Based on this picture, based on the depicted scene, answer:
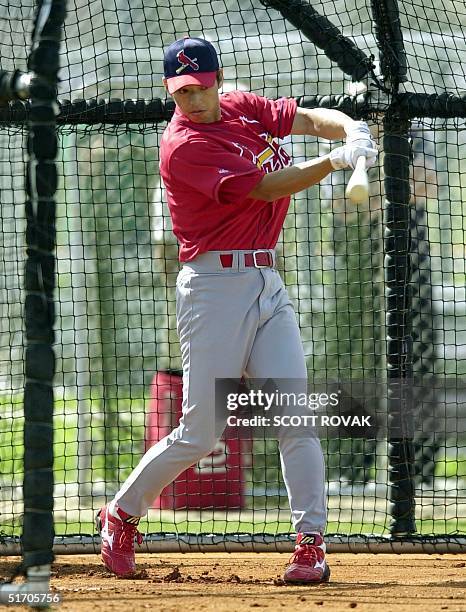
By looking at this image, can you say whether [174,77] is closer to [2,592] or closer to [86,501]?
[2,592]

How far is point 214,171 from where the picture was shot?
3.98m

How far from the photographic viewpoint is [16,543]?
5.20 m

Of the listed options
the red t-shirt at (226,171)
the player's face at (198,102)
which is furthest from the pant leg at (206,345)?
the player's face at (198,102)

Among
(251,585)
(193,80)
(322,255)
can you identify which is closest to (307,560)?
(251,585)

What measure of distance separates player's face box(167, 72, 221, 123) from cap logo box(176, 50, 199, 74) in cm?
7

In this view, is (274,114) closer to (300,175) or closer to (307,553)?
(300,175)

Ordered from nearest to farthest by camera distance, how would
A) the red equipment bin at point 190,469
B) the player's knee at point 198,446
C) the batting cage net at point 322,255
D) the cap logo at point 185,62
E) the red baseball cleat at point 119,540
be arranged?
the cap logo at point 185,62 < the player's knee at point 198,446 < the red baseball cleat at point 119,540 < the batting cage net at point 322,255 < the red equipment bin at point 190,469

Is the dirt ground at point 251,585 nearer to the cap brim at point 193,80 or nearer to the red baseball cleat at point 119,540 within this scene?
the red baseball cleat at point 119,540

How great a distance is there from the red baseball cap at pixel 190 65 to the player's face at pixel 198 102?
0.07ft

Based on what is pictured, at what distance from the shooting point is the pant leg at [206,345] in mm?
4168

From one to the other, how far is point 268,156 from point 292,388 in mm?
934

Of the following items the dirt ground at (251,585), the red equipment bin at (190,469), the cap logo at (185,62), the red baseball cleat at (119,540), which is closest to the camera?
the dirt ground at (251,585)

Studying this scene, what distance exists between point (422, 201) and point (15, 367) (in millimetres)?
3944

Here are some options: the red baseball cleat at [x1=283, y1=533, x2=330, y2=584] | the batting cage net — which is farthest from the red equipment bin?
the red baseball cleat at [x1=283, y1=533, x2=330, y2=584]
